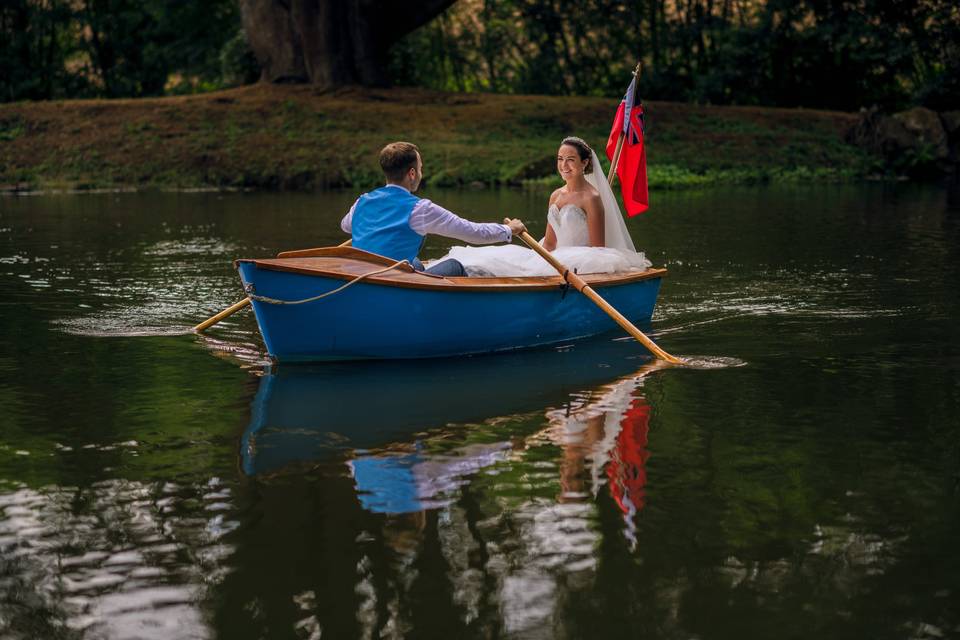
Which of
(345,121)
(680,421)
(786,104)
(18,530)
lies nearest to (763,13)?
(786,104)

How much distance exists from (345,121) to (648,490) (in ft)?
85.1

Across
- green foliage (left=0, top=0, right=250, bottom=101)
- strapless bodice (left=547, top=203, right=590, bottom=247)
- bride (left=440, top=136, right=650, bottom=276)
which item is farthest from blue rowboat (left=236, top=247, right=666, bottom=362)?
green foliage (left=0, top=0, right=250, bottom=101)

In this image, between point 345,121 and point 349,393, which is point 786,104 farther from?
point 349,393

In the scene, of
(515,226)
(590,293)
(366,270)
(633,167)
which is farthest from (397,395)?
(633,167)

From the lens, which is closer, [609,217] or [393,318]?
[393,318]

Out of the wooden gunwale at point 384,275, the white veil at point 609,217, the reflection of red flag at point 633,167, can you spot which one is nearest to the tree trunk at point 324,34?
the reflection of red flag at point 633,167

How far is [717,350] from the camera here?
8.63 meters

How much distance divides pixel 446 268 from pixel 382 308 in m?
0.68

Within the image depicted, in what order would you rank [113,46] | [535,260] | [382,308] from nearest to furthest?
[382,308] → [535,260] → [113,46]

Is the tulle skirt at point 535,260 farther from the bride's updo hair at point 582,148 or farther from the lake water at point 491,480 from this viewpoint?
the bride's updo hair at point 582,148

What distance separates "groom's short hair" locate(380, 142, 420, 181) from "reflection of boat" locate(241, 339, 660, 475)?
1228 millimetres

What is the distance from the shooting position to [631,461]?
5754 mm

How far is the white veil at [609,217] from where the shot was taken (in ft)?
32.0

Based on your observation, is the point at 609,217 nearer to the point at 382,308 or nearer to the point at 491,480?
the point at 382,308
